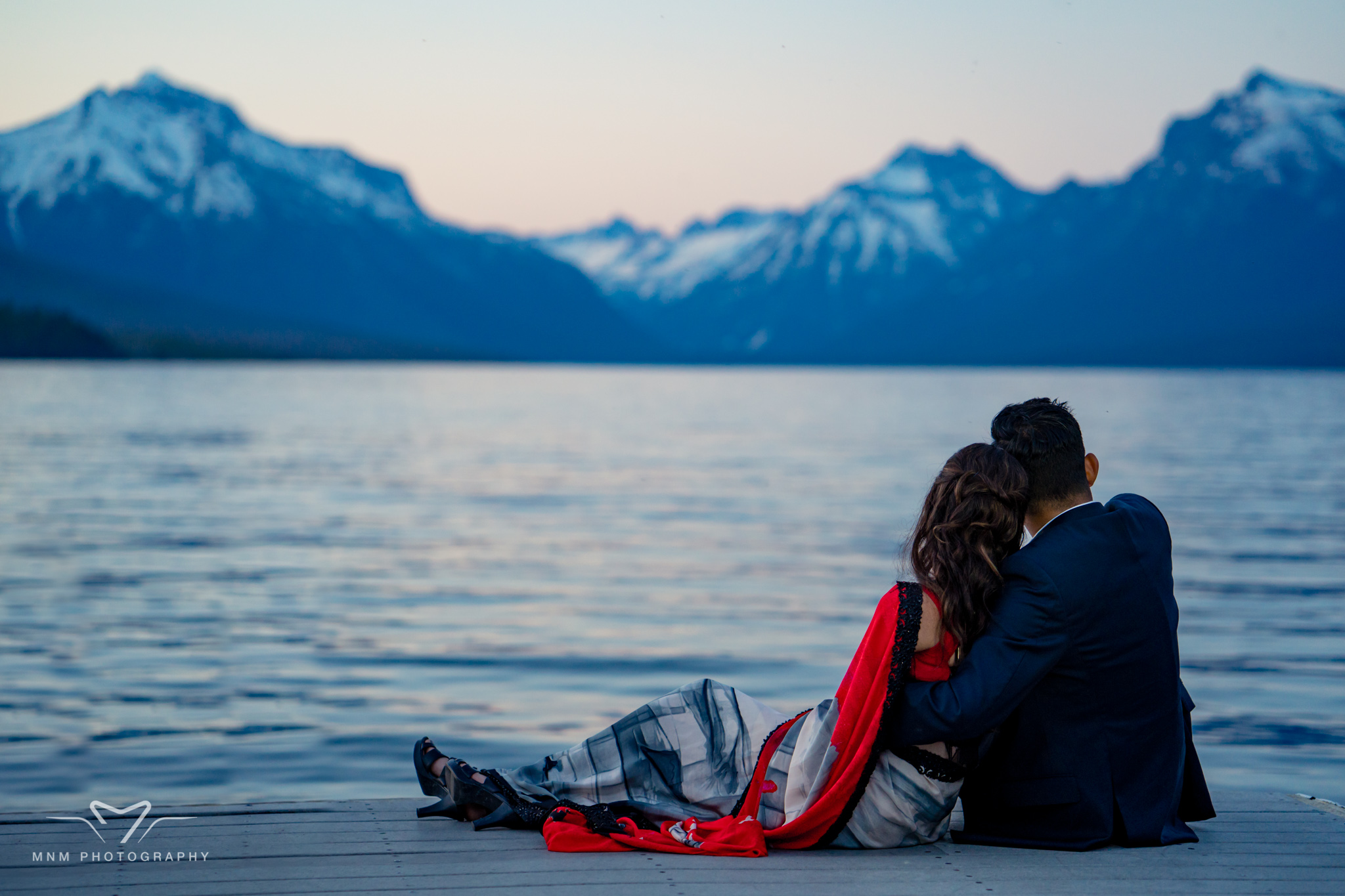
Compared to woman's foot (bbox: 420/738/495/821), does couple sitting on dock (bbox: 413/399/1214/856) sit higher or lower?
higher

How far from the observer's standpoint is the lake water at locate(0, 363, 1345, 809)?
347 inches

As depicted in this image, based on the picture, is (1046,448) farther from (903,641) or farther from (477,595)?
(477,595)

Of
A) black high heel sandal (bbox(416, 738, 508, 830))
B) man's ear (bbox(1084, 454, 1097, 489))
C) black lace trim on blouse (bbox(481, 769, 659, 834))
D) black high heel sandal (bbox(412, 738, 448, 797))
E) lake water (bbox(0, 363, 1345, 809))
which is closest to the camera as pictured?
man's ear (bbox(1084, 454, 1097, 489))

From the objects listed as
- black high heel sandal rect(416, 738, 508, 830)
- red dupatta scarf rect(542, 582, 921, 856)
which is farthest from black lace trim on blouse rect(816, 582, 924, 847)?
black high heel sandal rect(416, 738, 508, 830)

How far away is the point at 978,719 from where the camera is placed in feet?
13.9

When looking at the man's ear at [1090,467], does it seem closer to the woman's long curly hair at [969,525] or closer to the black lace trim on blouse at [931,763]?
the woman's long curly hair at [969,525]

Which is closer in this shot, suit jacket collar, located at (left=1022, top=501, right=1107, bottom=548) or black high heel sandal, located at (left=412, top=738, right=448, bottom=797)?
suit jacket collar, located at (left=1022, top=501, right=1107, bottom=548)

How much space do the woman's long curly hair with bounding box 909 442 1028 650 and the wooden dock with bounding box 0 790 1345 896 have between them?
911mm

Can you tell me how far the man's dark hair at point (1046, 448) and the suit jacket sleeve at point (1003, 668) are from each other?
28 centimetres

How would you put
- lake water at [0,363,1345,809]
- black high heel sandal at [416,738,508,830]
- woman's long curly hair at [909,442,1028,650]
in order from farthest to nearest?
lake water at [0,363,1345,809] → black high heel sandal at [416,738,508,830] → woman's long curly hair at [909,442,1028,650]

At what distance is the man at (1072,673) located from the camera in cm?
425

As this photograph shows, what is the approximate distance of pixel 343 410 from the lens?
2552 inches

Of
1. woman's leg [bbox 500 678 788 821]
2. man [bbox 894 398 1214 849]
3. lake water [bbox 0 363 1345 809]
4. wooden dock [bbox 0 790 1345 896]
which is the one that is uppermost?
man [bbox 894 398 1214 849]

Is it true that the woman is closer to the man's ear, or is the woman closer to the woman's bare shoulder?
the woman's bare shoulder
